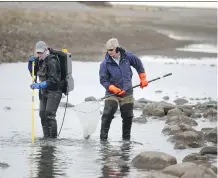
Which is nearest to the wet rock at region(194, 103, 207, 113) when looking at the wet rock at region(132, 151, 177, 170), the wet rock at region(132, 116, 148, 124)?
the wet rock at region(132, 116, 148, 124)

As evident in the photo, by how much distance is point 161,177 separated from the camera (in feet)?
37.6

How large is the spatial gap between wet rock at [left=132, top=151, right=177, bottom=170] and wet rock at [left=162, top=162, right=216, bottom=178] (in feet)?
2.61

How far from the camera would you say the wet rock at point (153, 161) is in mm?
12780

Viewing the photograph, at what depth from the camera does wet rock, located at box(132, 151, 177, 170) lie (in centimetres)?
1278

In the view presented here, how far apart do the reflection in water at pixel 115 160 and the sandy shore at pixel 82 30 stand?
75.0ft

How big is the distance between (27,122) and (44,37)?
26959 mm

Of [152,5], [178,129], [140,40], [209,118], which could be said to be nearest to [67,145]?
[178,129]

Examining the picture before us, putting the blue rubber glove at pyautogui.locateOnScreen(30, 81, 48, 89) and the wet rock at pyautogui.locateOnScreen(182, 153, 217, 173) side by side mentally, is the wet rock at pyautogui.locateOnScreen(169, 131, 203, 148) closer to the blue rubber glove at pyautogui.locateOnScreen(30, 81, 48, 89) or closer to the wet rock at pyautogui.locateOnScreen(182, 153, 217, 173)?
the wet rock at pyautogui.locateOnScreen(182, 153, 217, 173)

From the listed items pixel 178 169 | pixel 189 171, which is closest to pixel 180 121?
pixel 178 169

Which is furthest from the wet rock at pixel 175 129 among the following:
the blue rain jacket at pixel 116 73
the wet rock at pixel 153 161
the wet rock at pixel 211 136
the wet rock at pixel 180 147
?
the wet rock at pixel 153 161

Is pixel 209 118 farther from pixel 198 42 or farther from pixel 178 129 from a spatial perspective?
pixel 198 42

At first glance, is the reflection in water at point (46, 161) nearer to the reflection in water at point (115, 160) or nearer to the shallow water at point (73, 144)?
the shallow water at point (73, 144)

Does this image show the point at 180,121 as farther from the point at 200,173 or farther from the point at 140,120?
the point at 200,173

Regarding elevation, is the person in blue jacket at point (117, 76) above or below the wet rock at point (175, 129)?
above
